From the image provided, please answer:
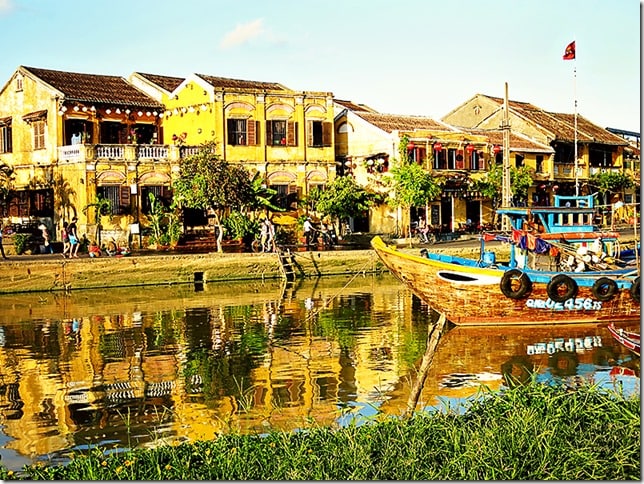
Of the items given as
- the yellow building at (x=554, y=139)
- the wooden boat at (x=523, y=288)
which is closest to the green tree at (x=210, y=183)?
the wooden boat at (x=523, y=288)

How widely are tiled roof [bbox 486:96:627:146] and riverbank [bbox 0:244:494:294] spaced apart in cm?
1706

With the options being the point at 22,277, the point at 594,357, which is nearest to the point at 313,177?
the point at 22,277

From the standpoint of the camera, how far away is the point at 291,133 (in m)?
37.2

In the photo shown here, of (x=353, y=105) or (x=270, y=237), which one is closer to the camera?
(x=270, y=237)

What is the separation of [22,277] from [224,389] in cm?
1401

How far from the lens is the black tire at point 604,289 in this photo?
64.0 ft

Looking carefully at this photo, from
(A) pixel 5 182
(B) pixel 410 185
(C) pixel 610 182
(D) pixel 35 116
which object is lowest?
(B) pixel 410 185

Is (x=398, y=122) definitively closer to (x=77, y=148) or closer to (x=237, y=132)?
(x=237, y=132)

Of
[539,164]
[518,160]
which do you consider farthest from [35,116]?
[539,164]

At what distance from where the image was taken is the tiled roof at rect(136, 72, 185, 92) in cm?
3925

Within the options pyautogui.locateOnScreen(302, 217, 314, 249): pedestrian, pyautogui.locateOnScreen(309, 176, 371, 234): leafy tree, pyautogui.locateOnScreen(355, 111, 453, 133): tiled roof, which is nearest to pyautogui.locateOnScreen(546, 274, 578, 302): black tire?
pyautogui.locateOnScreen(302, 217, 314, 249): pedestrian

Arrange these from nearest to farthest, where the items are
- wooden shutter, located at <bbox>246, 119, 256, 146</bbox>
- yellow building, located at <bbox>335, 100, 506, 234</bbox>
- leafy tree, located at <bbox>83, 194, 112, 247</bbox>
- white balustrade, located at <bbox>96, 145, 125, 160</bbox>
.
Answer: leafy tree, located at <bbox>83, 194, 112, 247</bbox> < white balustrade, located at <bbox>96, 145, 125, 160</bbox> < wooden shutter, located at <bbox>246, 119, 256, 146</bbox> < yellow building, located at <bbox>335, 100, 506, 234</bbox>

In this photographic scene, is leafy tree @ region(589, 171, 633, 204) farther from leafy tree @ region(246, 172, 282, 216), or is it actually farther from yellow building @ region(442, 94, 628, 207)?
leafy tree @ region(246, 172, 282, 216)

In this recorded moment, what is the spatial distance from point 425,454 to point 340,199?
28.4 metres
